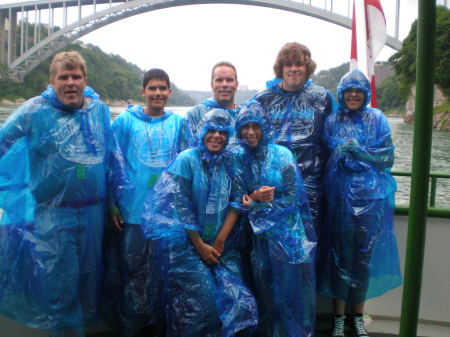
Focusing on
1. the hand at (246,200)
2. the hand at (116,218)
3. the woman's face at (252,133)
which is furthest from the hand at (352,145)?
the hand at (116,218)

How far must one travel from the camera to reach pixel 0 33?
41.8ft

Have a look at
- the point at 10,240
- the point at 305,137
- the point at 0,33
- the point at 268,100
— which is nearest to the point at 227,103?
the point at 268,100

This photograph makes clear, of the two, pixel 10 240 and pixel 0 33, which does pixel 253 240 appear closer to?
pixel 10 240

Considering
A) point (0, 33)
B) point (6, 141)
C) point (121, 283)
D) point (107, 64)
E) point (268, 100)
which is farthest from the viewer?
point (0, 33)

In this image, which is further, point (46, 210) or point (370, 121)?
point (370, 121)

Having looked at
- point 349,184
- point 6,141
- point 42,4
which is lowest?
point 349,184

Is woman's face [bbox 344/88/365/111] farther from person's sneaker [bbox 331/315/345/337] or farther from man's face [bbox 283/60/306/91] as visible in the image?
person's sneaker [bbox 331/315/345/337]

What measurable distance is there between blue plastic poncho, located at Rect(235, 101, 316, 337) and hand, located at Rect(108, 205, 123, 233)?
606mm

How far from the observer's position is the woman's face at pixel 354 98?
2066mm

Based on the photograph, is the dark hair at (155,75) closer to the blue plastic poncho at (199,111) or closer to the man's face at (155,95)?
the man's face at (155,95)

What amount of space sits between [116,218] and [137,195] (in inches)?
5.7

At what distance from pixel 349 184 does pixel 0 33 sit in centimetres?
1350

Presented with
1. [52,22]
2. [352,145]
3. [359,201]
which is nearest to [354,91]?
[352,145]

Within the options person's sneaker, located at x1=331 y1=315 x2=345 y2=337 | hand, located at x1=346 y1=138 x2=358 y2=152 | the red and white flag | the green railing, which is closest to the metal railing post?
hand, located at x1=346 y1=138 x2=358 y2=152
